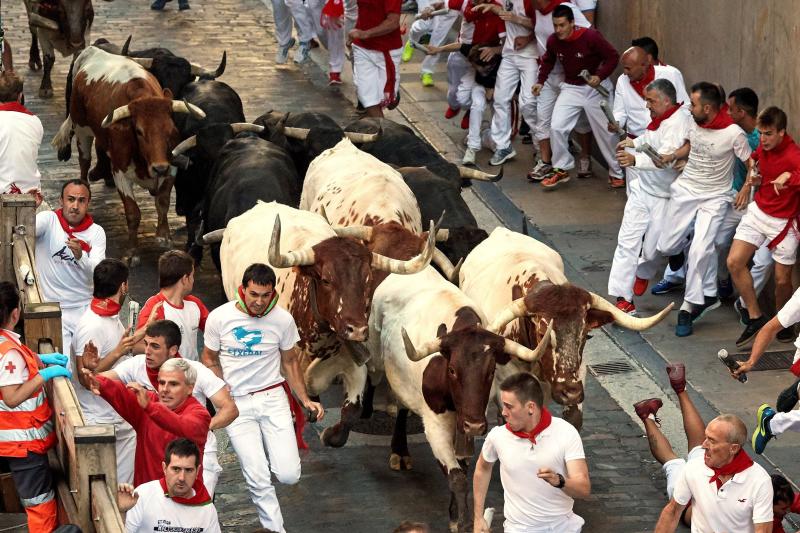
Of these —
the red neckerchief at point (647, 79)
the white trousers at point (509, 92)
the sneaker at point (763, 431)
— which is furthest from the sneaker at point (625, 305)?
the white trousers at point (509, 92)

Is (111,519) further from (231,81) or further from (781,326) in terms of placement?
(231,81)

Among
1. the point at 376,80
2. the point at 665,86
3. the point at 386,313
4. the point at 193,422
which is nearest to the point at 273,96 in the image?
the point at 376,80

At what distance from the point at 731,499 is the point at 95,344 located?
389cm

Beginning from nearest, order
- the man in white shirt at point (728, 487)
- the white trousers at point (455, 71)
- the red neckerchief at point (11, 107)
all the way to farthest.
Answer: the man in white shirt at point (728, 487), the red neckerchief at point (11, 107), the white trousers at point (455, 71)

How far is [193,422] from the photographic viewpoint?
324 inches

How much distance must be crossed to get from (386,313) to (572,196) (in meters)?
6.26

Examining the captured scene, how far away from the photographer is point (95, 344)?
9438mm

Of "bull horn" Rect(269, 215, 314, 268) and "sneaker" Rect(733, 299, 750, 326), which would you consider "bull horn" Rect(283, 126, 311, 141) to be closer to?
"sneaker" Rect(733, 299, 750, 326)

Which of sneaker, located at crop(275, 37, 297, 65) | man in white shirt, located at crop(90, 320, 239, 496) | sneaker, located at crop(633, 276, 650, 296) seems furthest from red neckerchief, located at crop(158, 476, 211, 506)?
sneaker, located at crop(275, 37, 297, 65)

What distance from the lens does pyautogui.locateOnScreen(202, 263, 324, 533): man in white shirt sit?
9.53 meters

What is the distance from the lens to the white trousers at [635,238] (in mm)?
13727

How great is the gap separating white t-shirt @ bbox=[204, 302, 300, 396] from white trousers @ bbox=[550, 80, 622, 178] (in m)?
7.55

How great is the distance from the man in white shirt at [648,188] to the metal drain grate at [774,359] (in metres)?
1.20

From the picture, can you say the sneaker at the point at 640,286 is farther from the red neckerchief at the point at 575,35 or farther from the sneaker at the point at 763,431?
the sneaker at the point at 763,431
